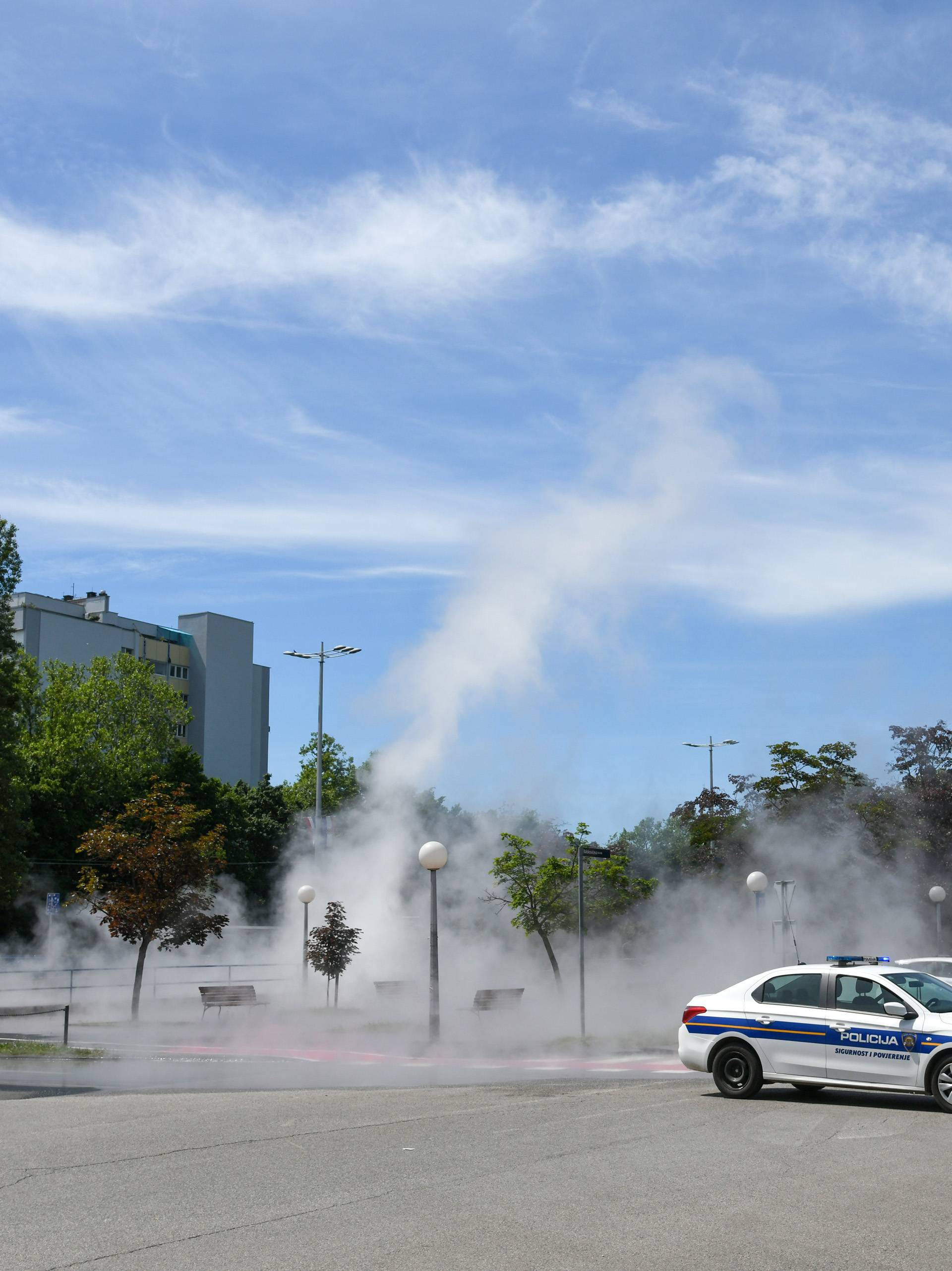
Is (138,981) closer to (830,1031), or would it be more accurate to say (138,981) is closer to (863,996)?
(830,1031)

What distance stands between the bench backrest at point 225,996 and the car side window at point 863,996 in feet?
49.9

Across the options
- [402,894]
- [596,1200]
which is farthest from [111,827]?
[596,1200]

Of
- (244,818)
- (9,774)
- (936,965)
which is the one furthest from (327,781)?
(936,965)

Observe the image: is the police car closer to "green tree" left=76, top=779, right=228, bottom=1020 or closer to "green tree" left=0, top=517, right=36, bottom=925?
"green tree" left=76, top=779, right=228, bottom=1020

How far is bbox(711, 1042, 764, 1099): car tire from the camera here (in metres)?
12.7

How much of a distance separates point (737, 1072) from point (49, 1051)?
38.2 ft

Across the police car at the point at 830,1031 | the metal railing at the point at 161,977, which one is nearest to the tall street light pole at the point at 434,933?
the police car at the point at 830,1031

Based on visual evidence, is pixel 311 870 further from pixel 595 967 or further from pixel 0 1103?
pixel 0 1103

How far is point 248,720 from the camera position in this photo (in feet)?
345

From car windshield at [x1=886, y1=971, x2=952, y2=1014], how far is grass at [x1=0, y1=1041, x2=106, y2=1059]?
1235cm

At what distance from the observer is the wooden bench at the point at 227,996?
24906mm

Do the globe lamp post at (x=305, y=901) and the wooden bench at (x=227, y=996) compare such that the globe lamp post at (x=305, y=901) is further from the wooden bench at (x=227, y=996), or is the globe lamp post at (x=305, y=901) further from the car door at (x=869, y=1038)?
the car door at (x=869, y=1038)

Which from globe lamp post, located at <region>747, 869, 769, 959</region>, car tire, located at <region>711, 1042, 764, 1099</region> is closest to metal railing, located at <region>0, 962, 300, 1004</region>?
globe lamp post, located at <region>747, 869, 769, 959</region>

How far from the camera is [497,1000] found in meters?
24.4
